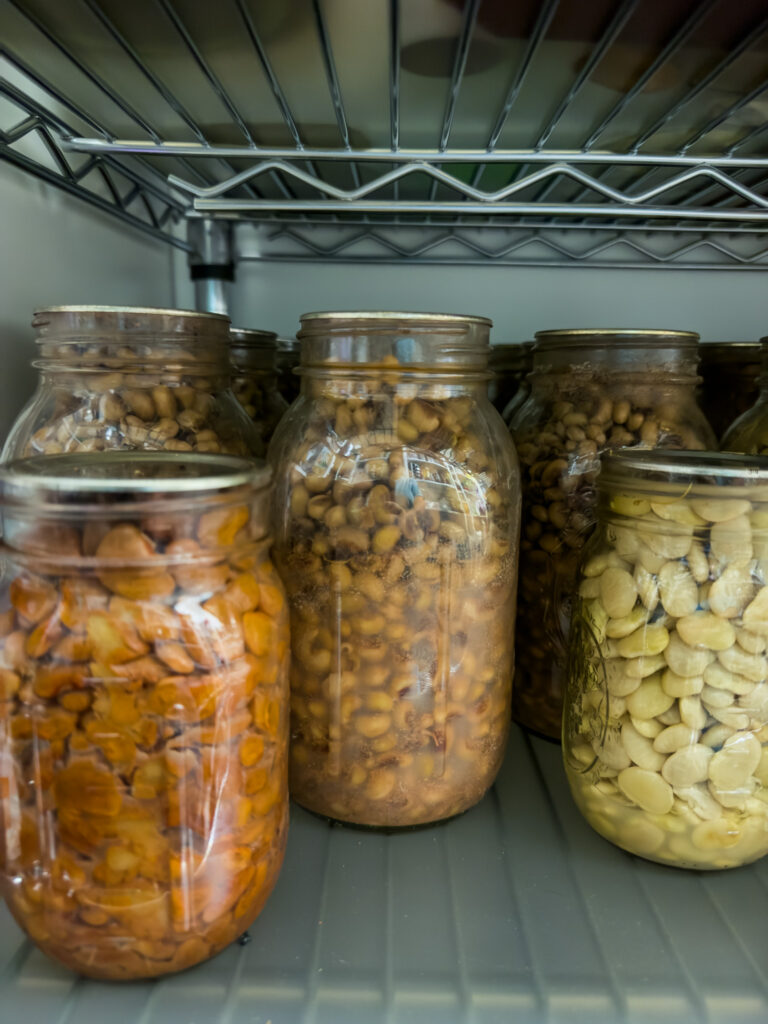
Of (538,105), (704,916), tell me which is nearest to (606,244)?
(538,105)

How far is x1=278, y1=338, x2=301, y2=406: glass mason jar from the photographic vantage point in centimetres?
80

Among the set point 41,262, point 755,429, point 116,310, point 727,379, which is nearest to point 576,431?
point 755,429

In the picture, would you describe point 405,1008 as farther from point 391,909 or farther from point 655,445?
point 655,445

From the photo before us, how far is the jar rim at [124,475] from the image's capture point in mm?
371

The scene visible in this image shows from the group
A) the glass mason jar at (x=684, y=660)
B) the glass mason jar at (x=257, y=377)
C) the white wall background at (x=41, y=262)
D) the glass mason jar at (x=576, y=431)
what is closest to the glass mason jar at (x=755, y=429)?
the glass mason jar at (x=576, y=431)

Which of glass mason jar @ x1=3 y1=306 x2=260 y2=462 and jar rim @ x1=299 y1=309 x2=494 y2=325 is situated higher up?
jar rim @ x1=299 y1=309 x2=494 y2=325

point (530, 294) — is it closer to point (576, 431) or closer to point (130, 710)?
point (576, 431)

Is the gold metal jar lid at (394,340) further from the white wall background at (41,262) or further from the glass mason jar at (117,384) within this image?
the white wall background at (41,262)

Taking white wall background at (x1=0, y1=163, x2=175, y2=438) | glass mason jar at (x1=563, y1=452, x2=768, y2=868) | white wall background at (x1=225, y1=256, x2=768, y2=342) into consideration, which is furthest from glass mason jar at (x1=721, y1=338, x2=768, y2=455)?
white wall background at (x1=0, y1=163, x2=175, y2=438)

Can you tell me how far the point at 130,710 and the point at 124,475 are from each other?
14 centimetres

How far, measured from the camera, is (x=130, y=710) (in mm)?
390

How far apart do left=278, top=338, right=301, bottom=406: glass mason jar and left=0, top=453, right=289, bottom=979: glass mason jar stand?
0.39m

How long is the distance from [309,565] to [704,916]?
1.16 ft

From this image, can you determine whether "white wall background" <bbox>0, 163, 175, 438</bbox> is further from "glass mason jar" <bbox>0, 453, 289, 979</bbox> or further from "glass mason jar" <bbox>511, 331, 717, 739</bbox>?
"glass mason jar" <bbox>511, 331, 717, 739</bbox>
